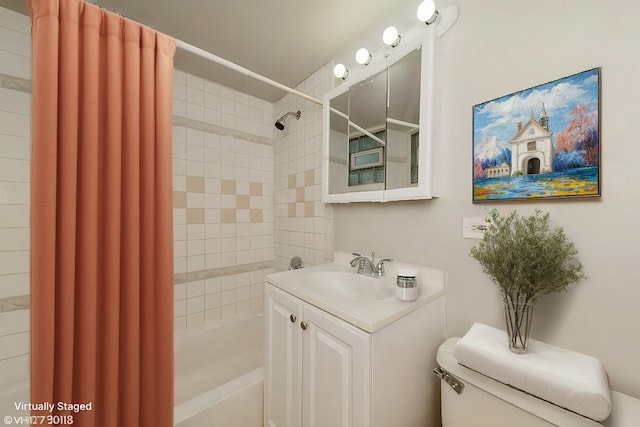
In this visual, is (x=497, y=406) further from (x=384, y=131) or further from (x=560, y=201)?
(x=384, y=131)

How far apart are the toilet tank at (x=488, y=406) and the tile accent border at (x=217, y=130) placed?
6.73 feet

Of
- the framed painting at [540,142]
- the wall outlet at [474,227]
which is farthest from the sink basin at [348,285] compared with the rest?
the framed painting at [540,142]

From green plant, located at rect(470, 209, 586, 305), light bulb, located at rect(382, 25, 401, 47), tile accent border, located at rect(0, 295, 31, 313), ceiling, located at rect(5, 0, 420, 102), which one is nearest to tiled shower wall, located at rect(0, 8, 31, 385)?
tile accent border, located at rect(0, 295, 31, 313)

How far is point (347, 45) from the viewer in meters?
1.53

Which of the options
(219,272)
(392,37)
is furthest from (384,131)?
(219,272)

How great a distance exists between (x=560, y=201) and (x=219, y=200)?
2.04m

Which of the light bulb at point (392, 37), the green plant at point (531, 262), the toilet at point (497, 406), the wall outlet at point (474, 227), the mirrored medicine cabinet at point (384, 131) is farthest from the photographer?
the light bulb at point (392, 37)

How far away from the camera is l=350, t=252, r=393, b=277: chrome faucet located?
1.26 metres

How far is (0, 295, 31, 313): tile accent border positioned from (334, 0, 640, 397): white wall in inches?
85.1

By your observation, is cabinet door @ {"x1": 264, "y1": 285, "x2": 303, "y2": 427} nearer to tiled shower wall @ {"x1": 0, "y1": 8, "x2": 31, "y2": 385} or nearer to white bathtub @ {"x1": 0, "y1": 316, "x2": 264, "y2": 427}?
white bathtub @ {"x1": 0, "y1": 316, "x2": 264, "y2": 427}

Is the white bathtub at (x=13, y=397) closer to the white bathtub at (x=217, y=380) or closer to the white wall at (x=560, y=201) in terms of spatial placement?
the white bathtub at (x=217, y=380)

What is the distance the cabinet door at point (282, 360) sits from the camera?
1006 millimetres

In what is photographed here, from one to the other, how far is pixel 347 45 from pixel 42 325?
193 cm

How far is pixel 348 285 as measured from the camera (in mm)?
1292
